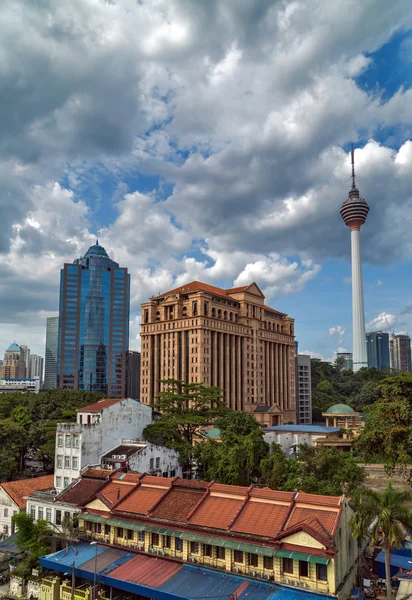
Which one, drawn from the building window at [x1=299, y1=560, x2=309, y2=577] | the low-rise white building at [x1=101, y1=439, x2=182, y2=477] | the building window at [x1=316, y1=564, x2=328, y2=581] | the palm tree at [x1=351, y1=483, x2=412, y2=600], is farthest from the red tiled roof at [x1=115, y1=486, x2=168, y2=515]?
the palm tree at [x1=351, y1=483, x2=412, y2=600]

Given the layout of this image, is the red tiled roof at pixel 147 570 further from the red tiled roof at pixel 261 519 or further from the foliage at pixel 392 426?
the foliage at pixel 392 426

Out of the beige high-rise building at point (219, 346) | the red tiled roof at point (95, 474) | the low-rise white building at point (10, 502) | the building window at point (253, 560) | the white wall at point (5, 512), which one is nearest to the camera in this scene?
the building window at point (253, 560)

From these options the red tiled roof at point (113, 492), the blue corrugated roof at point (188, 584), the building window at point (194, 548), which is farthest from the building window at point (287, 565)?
the red tiled roof at point (113, 492)

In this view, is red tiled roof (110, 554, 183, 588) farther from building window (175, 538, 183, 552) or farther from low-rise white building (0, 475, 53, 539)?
low-rise white building (0, 475, 53, 539)

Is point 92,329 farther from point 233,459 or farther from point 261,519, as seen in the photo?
point 261,519

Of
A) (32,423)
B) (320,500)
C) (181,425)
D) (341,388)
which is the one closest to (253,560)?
(320,500)

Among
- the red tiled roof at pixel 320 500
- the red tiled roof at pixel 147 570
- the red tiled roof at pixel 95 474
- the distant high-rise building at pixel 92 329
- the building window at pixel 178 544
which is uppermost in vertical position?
the distant high-rise building at pixel 92 329
